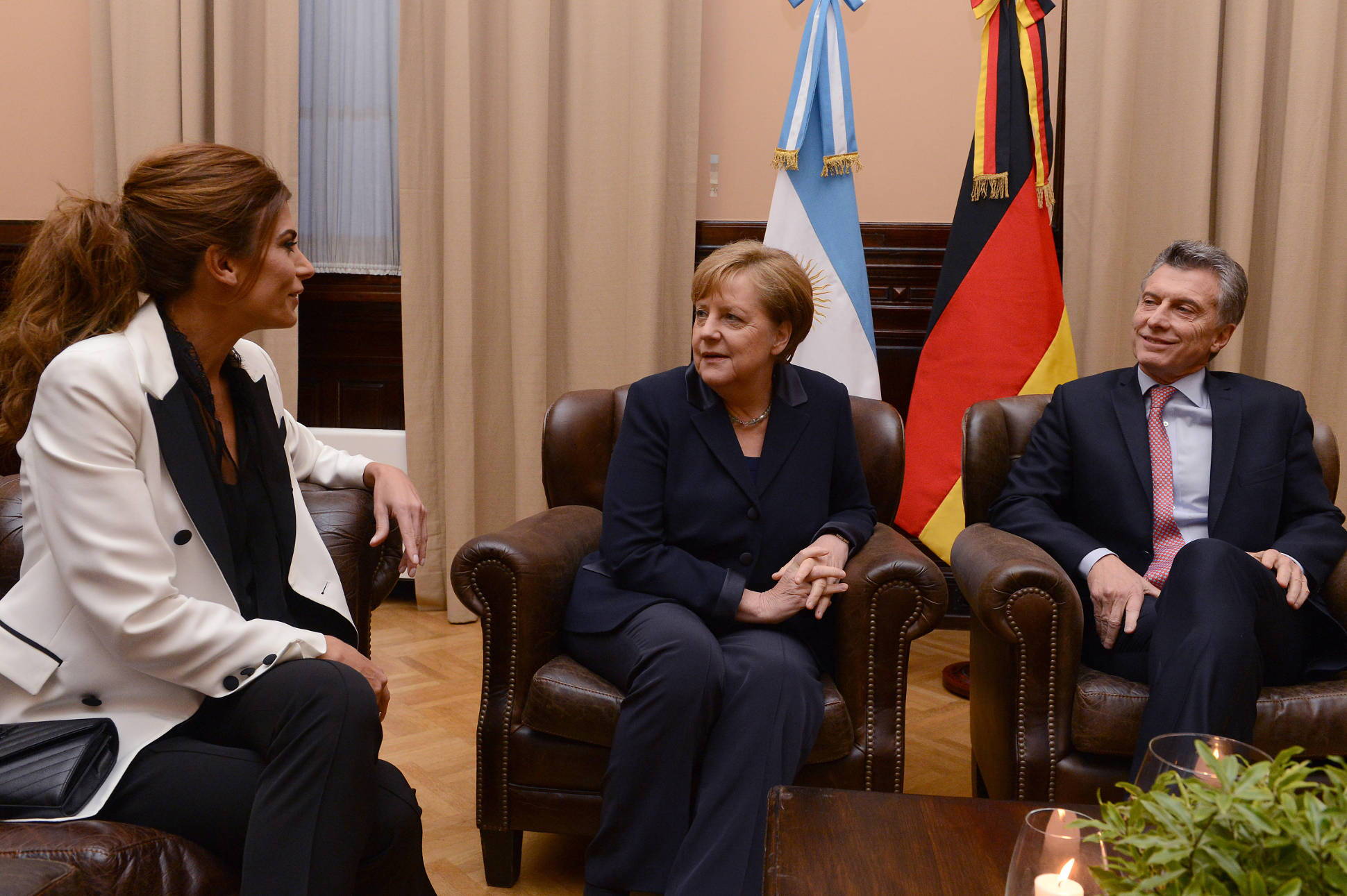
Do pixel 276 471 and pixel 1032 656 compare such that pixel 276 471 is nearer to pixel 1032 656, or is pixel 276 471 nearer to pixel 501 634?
pixel 501 634

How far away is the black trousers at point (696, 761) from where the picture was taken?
5.49 feet

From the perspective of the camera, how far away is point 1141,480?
2.19 m

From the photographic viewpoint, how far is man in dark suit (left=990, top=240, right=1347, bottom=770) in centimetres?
196

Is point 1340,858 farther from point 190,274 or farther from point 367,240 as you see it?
point 367,240

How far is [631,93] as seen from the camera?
11.5ft

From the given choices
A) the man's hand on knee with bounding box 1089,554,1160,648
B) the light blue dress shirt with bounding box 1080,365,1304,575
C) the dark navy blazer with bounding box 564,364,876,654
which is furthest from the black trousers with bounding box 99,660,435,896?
the light blue dress shirt with bounding box 1080,365,1304,575

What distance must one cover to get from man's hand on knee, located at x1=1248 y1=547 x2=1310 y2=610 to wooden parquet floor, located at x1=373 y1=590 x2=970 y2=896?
83 cm

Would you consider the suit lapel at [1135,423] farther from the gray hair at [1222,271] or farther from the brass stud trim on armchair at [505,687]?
the brass stud trim on armchair at [505,687]

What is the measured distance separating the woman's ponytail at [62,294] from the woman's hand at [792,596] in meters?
1.11

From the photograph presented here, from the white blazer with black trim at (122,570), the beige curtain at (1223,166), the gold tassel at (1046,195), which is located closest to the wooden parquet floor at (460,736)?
the white blazer with black trim at (122,570)

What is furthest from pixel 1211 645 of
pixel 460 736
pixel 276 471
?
pixel 460 736

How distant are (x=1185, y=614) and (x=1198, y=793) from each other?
4.07 ft

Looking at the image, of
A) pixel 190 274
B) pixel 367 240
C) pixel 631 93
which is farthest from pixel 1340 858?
pixel 367 240

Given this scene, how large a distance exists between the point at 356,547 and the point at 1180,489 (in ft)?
5.33
